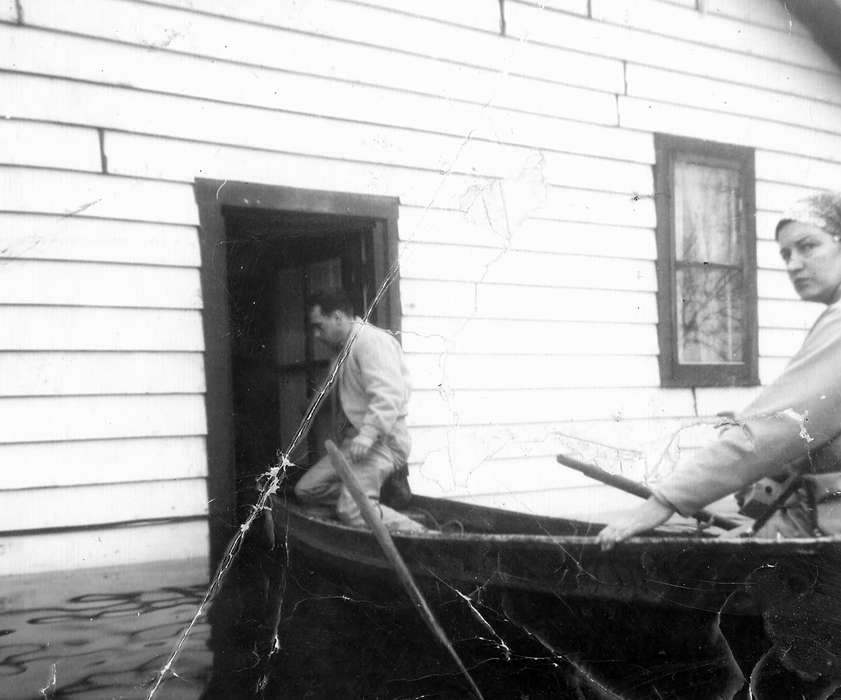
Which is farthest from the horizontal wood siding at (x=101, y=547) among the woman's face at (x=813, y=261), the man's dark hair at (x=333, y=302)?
the woman's face at (x=813, y=261)

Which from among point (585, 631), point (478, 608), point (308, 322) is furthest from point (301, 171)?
point (585, 631)

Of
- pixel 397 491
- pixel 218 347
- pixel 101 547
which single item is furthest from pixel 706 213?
pixel 101 547

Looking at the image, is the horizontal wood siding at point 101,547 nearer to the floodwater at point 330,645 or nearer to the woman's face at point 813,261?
the floodwater at point 330,645

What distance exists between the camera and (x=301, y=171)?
458 cm

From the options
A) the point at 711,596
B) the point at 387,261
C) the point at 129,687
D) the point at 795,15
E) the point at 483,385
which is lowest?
the point at 129,687

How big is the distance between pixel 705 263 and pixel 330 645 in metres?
4.00

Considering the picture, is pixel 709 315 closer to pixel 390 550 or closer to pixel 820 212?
pixel 820 212

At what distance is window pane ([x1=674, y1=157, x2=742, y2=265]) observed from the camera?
19.1 feet

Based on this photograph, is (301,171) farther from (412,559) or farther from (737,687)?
(737,687)

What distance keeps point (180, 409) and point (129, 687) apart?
1586 mm

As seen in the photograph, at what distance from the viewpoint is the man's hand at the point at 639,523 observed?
2.41 metres

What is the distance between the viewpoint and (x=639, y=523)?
96.3 inches

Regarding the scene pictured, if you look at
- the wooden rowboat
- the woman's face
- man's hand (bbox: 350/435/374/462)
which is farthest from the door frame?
the woman's face

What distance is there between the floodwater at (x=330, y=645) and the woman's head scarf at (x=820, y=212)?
129 cm
